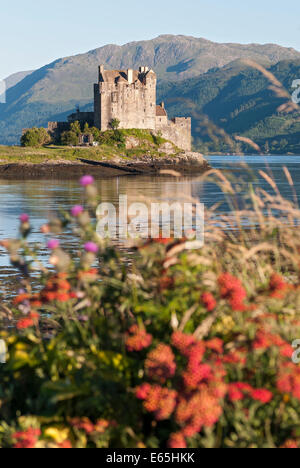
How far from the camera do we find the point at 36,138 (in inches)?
3585

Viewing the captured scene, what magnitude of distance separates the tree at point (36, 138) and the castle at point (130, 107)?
7.83 feet

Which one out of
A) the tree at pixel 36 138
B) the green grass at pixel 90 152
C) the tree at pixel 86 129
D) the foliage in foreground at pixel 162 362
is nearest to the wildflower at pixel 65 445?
the foliage in foreground at pixel 162 362

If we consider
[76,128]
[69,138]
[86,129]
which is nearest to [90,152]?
[69,138]

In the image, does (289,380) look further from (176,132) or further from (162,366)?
(176,132)

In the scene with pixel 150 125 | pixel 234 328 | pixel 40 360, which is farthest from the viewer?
pixel 150 125

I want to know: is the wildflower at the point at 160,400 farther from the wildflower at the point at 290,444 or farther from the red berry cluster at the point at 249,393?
the wildflower at the point at 290,444

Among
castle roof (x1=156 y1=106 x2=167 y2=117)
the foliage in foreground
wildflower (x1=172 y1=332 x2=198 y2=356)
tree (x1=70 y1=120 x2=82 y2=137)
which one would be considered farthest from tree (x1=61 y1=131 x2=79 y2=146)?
wildflower (x1=172 y1=332 x2=198 y2=356)

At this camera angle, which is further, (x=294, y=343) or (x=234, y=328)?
(x=294, y=343)

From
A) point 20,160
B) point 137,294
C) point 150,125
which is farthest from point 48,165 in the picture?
point 137,294

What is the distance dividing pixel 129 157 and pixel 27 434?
273ft

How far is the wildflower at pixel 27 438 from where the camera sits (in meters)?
3.48

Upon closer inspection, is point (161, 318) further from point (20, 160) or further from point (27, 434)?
point (20, 160)

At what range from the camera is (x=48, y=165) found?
7331 cm
